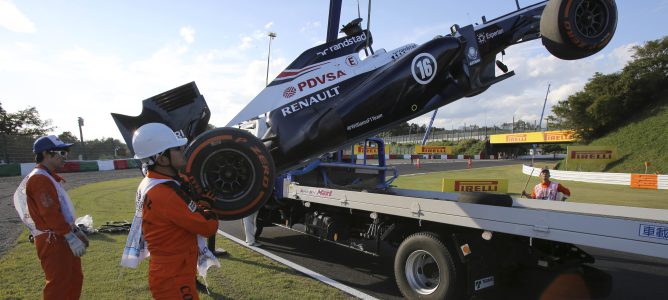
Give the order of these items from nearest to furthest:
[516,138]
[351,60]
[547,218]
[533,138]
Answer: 1. [547,218]
2. [351,60]
3. [533,138]
4. [516,138]

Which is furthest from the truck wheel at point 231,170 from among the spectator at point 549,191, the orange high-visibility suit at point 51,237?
the spectator at point 549,191

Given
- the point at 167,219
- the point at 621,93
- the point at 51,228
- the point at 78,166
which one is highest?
the point at 621,93

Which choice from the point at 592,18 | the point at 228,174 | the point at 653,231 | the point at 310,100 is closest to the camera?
the point at 653,231

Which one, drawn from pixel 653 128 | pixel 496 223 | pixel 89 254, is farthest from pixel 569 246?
pixel 653 128

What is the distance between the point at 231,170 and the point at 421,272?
231cm

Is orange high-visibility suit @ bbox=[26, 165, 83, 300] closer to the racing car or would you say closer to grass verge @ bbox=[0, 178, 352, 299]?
the racing car

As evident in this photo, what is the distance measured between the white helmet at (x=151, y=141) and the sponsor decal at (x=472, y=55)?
352 centimetres

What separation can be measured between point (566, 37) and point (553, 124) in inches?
1228

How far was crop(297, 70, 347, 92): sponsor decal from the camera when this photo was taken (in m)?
4.91

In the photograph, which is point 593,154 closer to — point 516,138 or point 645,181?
point 645,181

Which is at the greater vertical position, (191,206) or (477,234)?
(191,206)

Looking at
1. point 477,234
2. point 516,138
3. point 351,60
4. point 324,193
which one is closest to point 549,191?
point 477,234

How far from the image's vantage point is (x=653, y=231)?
2.63 meters

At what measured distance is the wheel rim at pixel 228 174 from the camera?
347 centimetres
